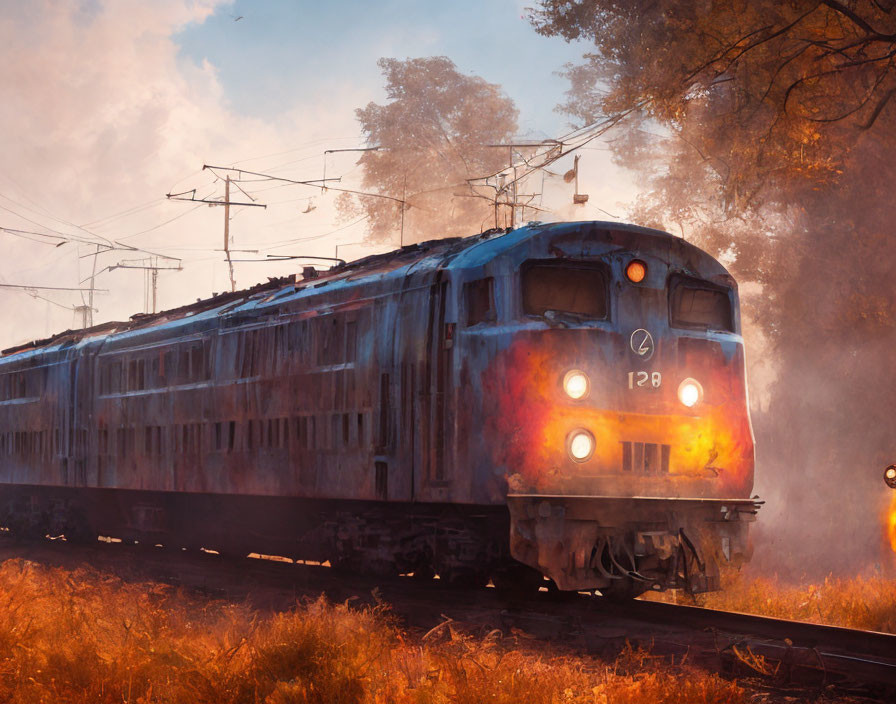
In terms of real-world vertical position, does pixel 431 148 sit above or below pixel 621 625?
above

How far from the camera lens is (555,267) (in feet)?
34.7

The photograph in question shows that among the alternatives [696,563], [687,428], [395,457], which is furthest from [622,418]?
[395,457]

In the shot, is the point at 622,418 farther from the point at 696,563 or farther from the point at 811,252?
the point at 811,252

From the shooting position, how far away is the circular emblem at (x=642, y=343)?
10.5 meters

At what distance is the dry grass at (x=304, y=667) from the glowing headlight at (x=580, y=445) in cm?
188

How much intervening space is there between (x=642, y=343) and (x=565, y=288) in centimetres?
91

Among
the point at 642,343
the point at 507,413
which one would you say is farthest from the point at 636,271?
the point at 507,413

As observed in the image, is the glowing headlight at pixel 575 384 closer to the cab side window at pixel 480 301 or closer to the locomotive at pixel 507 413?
the locomotive at pixel 507 413

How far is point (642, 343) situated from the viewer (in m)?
10.6

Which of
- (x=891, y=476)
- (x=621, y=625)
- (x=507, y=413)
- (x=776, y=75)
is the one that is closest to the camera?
(x=621, y=625)

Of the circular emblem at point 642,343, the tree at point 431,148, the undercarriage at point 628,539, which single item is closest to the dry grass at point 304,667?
the undercarriage at point 628,539

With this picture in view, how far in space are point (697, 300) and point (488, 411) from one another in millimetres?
2745

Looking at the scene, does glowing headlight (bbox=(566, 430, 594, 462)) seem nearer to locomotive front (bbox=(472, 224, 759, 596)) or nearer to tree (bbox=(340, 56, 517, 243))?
locomotive front (bbox=(472, 224, 759, 596))

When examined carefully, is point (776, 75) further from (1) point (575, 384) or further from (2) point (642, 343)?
(1) point (575, 384)
